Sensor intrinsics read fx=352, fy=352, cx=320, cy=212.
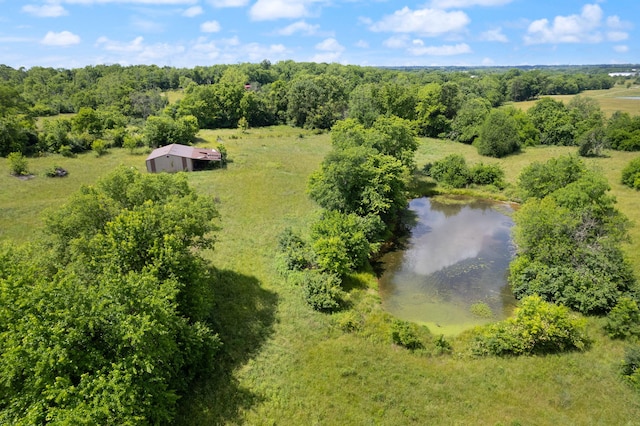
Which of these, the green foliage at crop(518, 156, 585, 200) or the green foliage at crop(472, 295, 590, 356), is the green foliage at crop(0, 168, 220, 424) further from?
the green foliage at crop(518, 156, 585, 200)

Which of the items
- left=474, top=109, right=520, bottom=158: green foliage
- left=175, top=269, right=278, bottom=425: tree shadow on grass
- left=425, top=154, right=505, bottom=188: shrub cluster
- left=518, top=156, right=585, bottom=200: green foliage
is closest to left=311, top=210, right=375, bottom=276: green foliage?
left=175, top=269, right=278, bottom=425: tree shadow on grass

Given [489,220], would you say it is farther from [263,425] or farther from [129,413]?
[129,413]

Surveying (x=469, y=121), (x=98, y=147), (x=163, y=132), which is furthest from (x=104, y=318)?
(x=469, y=121)

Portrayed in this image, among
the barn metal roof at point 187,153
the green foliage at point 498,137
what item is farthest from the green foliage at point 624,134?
the barn metal roof at point 187,153

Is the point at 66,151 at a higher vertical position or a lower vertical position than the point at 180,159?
higher

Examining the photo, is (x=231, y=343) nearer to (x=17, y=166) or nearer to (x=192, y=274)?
(x=192, y=274)

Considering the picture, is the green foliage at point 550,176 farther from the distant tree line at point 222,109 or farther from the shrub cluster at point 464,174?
the distant tree line at point 222,109
